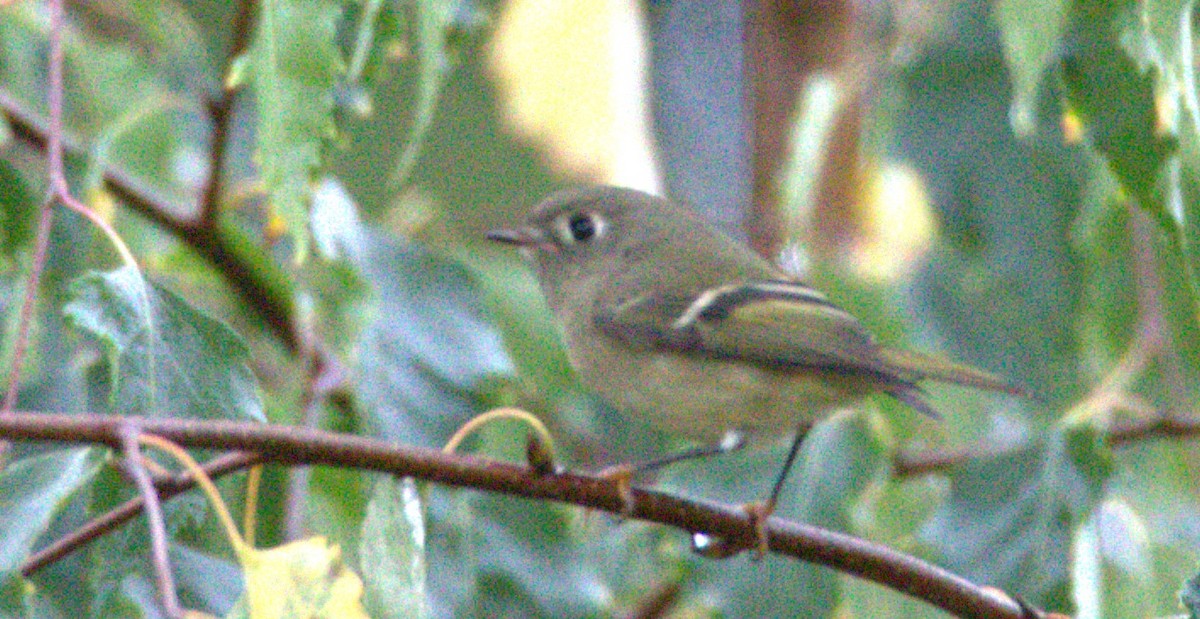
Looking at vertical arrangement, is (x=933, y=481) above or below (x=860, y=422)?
below

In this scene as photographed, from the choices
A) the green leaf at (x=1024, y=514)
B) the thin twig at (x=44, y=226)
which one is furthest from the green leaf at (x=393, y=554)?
the green leaf at (x=1024, y=514)

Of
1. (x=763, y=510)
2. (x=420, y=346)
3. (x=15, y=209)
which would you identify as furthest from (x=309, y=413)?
(x=763, y=510)

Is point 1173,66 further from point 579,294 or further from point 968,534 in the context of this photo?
point 579,294

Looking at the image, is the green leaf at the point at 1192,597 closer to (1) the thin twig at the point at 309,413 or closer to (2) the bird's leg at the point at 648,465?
(2) the bird's leg at the point at 648,465

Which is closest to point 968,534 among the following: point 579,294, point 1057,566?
point 1057,566

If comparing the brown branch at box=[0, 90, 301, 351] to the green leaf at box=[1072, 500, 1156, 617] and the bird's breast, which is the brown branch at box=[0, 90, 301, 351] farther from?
the green leaf at box=[1072, 500, 1156, 617]

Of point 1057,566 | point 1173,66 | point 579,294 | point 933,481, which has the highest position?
point 1173,66
